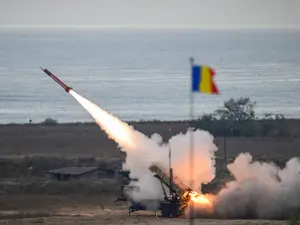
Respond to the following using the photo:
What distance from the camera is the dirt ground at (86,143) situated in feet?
154

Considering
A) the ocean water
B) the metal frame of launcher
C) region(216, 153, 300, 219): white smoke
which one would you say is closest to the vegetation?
the ocean water

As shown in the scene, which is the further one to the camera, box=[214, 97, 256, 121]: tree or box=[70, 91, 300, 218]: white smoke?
box=[214, 97, 256, 121]: tree

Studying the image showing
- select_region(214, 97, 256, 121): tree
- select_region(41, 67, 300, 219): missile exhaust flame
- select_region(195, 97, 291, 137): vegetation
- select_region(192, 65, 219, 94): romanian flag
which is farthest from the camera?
select_region(214, 97, 256, 121): tree

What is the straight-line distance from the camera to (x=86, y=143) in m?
50.8

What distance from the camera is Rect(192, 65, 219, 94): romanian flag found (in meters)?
22.0

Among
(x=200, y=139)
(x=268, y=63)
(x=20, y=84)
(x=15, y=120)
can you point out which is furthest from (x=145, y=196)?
(x=268, y=63)

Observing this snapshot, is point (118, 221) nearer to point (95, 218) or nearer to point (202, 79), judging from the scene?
point (95, 218)

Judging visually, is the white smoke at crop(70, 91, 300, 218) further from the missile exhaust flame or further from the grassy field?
the grassy field

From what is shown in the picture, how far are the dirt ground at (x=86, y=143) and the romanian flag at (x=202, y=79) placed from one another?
71.5 ft

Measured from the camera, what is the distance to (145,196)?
3030 cm

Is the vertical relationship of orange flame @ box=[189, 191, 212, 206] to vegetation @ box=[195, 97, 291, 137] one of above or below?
below

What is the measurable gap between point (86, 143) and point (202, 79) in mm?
28972

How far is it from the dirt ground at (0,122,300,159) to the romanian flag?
2179 cm

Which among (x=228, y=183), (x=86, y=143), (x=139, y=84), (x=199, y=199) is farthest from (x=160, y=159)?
(x=139, y=84)
